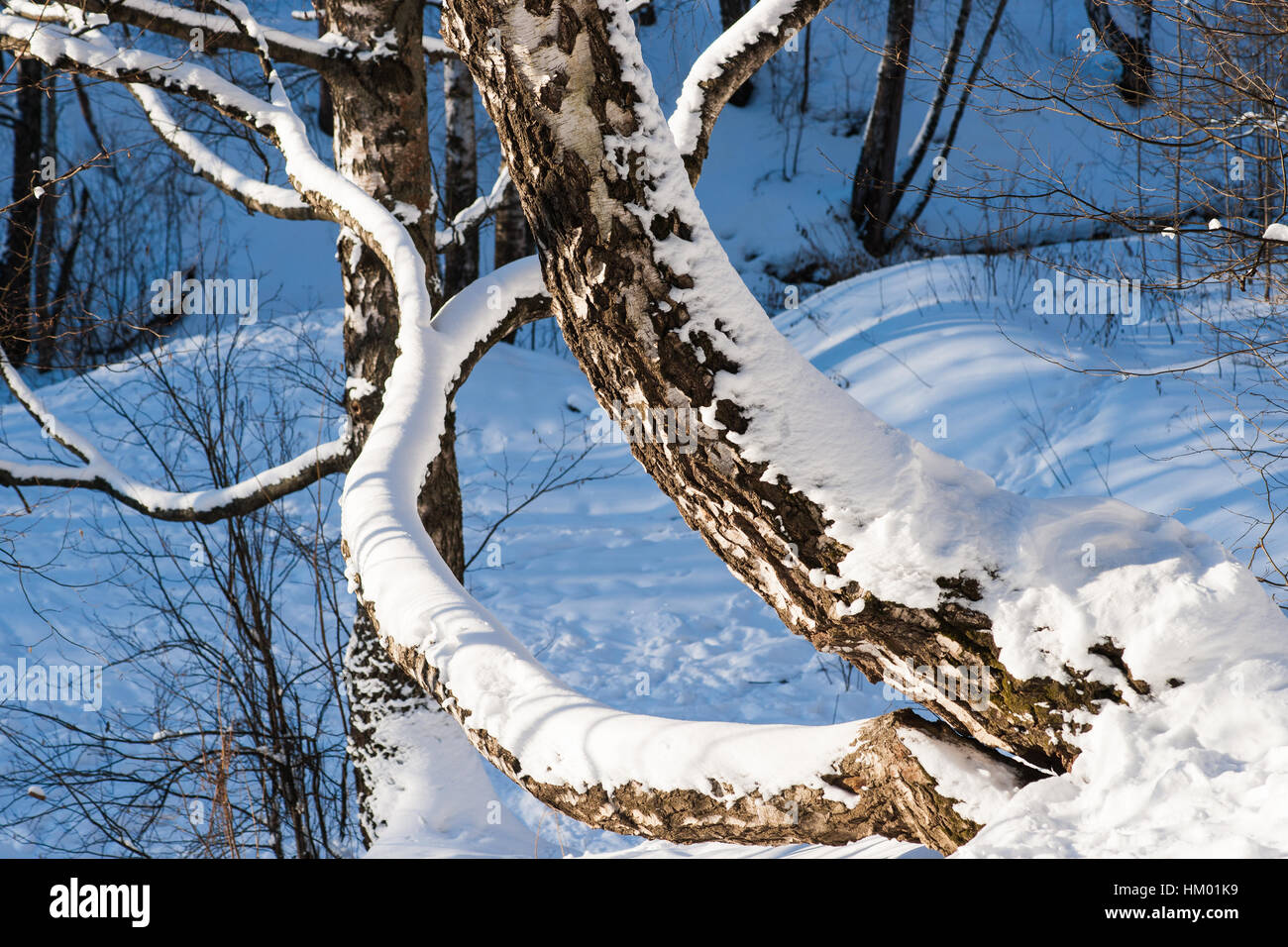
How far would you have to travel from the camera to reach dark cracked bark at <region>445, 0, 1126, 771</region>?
4.95ft

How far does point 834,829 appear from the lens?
161 cm

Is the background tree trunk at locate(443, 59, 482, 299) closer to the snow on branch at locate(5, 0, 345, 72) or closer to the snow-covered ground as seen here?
the snow-covered ground

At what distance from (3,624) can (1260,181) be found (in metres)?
7.12

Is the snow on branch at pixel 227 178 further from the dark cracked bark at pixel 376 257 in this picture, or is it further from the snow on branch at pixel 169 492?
the snow on branch at pixel 169 492

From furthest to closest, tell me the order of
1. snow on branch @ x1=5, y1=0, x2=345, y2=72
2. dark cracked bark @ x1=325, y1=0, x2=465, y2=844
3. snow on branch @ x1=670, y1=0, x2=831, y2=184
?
dark cracked bark @ x1=325, y1=0, x2=465, y2=844, snow on branch @ x1=5, y1=0, x2=345, y2=72, snow on branch @ x1=670, y1=0, x2=831, y2=184

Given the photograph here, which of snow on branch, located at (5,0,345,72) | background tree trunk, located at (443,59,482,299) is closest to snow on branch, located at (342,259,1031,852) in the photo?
snow on branch, located at (5,0,345,72)

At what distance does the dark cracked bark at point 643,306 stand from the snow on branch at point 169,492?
8.92ft

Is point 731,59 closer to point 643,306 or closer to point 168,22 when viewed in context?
point 643,306

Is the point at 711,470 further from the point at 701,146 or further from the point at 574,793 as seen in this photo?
the point at 701,146

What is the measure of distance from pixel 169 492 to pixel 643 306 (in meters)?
3.21

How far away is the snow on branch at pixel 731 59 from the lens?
98.8 inches

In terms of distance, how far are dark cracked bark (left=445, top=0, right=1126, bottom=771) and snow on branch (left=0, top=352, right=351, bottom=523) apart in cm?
272
